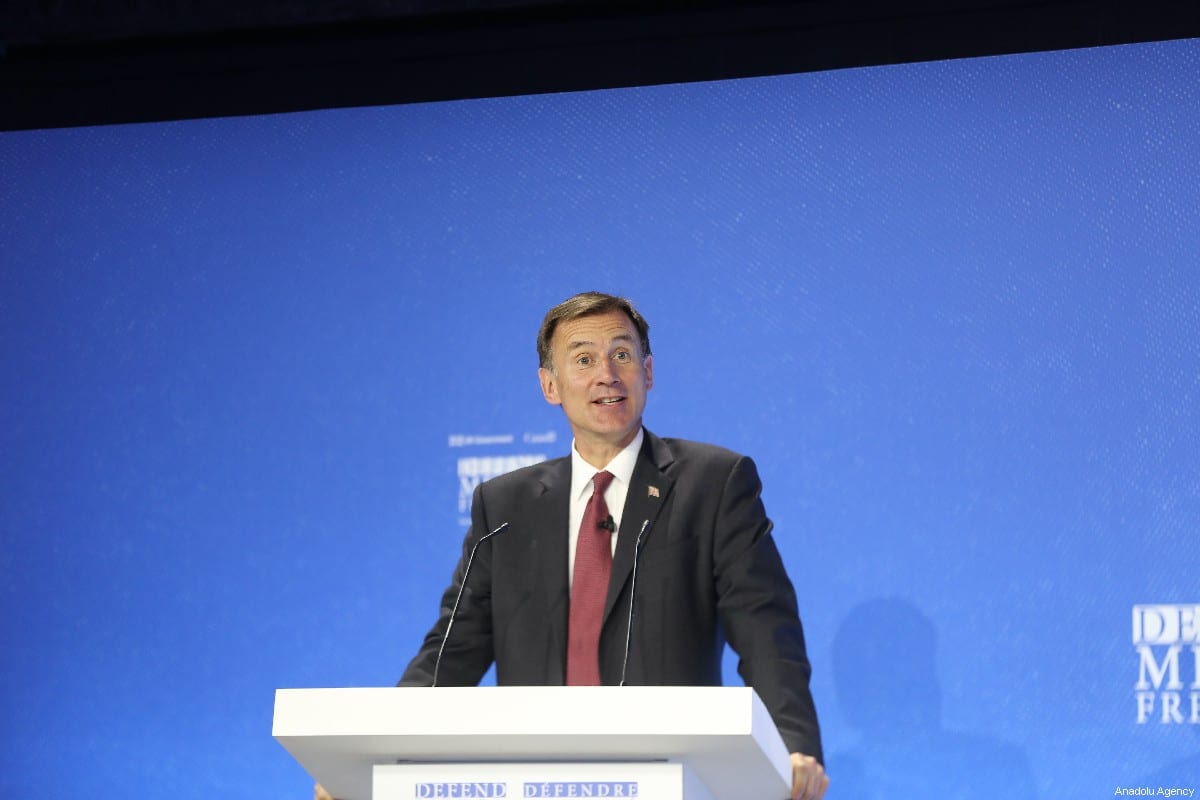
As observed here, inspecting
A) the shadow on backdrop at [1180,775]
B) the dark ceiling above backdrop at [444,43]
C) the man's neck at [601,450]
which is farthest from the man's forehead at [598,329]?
the shadow on backdrop at [1180,775]

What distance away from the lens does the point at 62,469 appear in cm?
423

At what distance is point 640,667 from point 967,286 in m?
1.57

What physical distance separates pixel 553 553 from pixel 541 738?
0.92 metres

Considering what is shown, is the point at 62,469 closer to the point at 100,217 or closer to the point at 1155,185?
the point at 100,217

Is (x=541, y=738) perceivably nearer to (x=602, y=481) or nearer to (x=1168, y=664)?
(x=602, y=481)

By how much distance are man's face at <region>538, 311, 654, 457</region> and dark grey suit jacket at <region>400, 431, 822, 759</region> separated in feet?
0.24

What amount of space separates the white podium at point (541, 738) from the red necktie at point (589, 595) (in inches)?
25.9

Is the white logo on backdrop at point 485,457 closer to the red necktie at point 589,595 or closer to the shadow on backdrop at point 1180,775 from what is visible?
the red necktie at point 589,595

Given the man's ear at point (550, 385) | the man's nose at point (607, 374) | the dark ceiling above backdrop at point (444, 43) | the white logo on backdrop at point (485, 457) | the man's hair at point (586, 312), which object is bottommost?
the man's nose at point (607, 374)

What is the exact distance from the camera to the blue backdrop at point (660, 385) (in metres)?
3.53

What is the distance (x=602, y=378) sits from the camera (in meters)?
2.67

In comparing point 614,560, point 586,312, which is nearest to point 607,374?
point 586,312

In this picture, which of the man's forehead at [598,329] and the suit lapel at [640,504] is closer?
the suit lapel at [640,504]

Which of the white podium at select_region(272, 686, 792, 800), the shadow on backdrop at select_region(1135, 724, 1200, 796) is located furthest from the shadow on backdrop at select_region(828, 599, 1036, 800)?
the white podium at select_region(272, 686, 792, 800)
